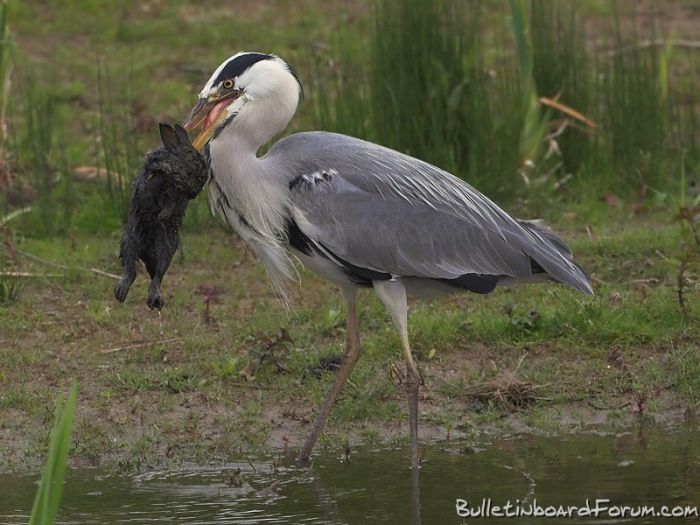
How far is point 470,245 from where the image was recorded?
21.5 feet

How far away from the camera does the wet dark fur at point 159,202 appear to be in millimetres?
5766

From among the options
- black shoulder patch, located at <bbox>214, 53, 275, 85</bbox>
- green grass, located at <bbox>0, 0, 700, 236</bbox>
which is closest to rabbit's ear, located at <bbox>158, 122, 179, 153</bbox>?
black shoulder patch, located at <bbox>214, 53, 275, 85</bbox>

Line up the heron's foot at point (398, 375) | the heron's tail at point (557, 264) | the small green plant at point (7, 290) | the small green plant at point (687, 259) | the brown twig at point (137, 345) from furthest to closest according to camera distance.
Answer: the small green plant at point (7, 290)
the brown twig at point (137, 345)
the small green plant at point (687, 259)
the heron's foot at point (398, 375)
the heron's tail at point (557, 264)

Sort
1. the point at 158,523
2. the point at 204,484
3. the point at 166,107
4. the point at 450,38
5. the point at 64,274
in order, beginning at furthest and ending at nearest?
the point at 166,107, the point at 450,38, the point at 64,274, the point at 204,484, the point at 158,523

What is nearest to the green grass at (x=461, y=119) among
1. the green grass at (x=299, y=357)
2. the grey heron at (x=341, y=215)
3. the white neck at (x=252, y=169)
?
the green grass at (x=299, y=357)

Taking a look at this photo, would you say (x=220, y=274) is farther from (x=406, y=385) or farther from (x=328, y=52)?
(x=328, y=52)

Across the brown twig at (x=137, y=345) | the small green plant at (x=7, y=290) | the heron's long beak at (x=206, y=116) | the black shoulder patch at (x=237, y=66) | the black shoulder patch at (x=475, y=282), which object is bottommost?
the brown twig at (x=137, y=345)

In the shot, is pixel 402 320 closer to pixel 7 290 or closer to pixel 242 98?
pixel 242 98

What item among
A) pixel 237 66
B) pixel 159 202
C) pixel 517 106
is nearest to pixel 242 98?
pixel 237 66

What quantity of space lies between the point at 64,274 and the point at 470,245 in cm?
274

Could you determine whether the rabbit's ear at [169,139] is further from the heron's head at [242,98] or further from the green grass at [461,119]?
the green grass at [461,119]

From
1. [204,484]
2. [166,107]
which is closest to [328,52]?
[166,107]

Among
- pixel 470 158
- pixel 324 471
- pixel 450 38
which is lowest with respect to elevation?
pixel 324 471

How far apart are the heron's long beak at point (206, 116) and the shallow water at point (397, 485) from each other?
4.68ft
